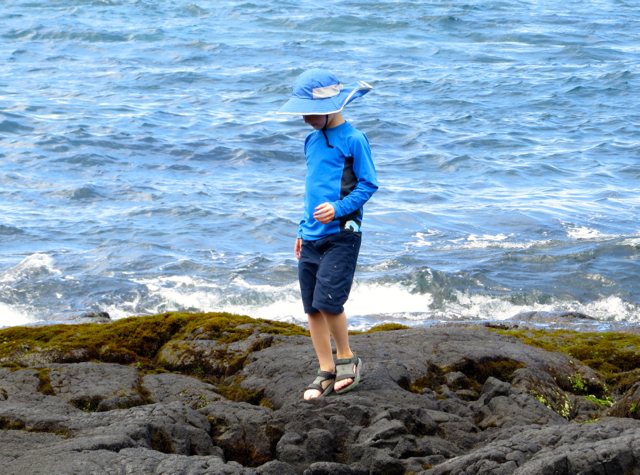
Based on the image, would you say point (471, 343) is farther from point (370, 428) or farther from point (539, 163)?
point (539, 163)

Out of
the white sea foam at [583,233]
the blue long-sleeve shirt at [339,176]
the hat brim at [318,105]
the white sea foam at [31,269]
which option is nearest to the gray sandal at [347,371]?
the blue long-sleeve shirt at [339,176]

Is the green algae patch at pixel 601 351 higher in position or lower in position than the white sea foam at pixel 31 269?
higher

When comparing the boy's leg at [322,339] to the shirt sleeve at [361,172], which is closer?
the shirt sleeve at [361,172]

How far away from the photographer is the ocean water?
1103 centimetres

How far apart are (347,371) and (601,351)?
3.09 metres

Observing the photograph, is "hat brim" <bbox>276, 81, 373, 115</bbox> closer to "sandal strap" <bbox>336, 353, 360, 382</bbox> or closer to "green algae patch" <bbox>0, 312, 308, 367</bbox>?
"sandal strap" <bbox>336, 353, 360, 382</bbox>

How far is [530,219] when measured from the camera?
46.3ft

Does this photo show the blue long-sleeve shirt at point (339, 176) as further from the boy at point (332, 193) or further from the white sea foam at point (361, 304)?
the white sea foam at point (361, 304)

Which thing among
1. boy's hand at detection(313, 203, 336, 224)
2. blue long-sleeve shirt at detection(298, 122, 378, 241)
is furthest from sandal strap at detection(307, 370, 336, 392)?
boy's hand at detection(313, 203, 336, 224)

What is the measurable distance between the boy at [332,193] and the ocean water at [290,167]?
519 cm

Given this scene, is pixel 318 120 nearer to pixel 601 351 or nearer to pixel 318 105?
pixel 318 105

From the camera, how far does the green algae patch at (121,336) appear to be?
5.63m

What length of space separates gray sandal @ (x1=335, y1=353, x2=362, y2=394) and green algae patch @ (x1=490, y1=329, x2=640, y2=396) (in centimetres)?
183

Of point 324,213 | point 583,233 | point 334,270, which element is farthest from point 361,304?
point 324,213
